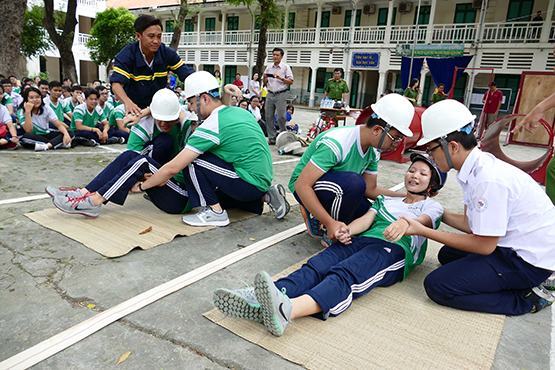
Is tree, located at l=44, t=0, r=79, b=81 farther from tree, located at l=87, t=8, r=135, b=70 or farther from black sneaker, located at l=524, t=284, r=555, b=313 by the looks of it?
black sneaker, located at l=524, t=284, r=555, b=313

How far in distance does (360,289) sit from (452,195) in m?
3.42

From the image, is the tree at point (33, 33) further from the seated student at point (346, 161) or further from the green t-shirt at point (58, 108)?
the seated student at point (346, 161)

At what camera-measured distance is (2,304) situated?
2113mm

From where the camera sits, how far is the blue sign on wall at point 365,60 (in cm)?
2327

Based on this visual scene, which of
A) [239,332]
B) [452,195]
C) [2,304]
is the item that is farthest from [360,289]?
[452,195]

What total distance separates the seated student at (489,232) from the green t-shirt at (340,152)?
598mm

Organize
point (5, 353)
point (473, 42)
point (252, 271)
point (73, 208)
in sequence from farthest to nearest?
point (473, 42) → point (73, 208) → point (252, 271) → point (5, 353)

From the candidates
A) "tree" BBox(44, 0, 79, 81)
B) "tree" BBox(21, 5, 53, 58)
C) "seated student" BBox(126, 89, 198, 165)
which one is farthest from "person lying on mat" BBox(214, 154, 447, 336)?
"tree" BBox(21, 5, 53, 58)

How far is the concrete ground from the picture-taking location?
182 cm

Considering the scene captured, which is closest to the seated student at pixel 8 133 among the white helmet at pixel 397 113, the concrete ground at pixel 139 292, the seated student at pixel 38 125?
the seated student at pixel 38 125

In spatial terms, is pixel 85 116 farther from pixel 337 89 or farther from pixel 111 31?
pixel 111 31

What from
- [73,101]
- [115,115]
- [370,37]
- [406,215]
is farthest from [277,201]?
[370,37]

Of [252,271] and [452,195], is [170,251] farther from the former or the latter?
[452,195]

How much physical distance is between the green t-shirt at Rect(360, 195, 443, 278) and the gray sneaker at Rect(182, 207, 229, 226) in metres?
1.25
